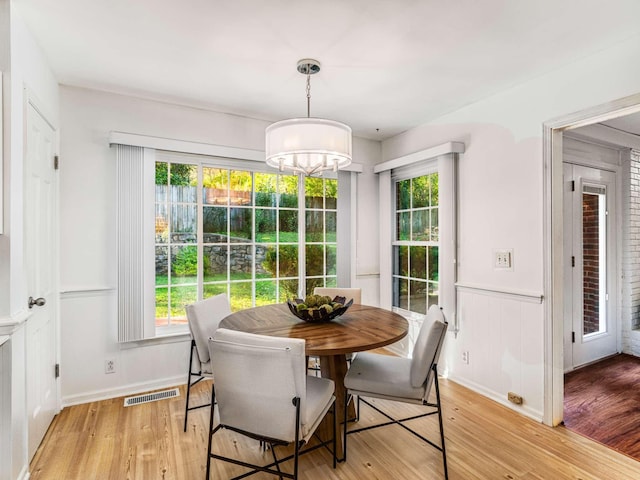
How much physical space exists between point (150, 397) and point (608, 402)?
12.3 ft

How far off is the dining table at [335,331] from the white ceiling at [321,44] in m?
1.76

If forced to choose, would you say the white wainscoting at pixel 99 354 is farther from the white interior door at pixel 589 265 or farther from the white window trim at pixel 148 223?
the white interior door at pixel 589 265

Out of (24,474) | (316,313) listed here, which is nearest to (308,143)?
(316,313)

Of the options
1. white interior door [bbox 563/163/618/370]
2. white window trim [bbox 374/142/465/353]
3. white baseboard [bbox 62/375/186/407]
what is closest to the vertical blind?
white baseboard [bbox 62/375/186/407]

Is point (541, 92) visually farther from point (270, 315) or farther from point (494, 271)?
point (270, 315)

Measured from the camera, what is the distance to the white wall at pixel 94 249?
277 cm

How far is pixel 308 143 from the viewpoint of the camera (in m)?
2.11

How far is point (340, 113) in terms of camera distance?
11.1ft

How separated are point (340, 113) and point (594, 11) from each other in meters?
1.98

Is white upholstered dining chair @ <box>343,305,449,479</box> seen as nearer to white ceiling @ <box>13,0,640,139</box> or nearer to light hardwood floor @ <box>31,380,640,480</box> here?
light hardwood floor @ <box>31,380,640,480</box>

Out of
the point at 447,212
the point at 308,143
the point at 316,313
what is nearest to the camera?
the point at 308,143

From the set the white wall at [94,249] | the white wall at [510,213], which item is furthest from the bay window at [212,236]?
the white wall at [510,213]

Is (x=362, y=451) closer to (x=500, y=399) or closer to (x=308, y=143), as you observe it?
(x=500, y=399)

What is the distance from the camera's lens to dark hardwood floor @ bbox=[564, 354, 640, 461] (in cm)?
238
